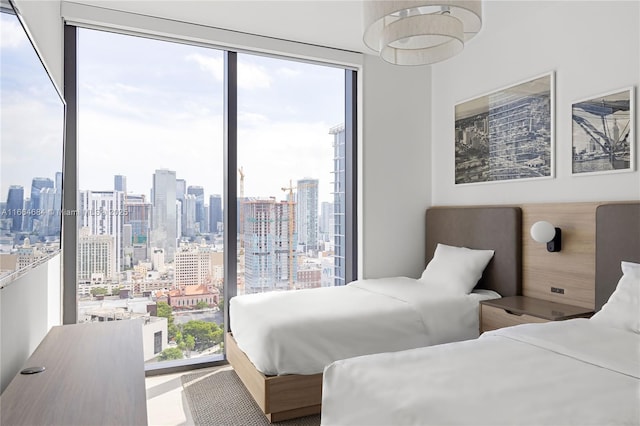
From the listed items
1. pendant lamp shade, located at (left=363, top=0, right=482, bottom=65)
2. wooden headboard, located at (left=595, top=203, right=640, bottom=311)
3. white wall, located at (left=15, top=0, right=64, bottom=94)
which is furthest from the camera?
wooden headboard, located at (left=595, top=203, right=640, bottom=311)

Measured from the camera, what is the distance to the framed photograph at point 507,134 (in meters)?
3.18

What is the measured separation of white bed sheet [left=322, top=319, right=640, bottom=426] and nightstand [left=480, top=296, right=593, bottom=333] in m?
0.56

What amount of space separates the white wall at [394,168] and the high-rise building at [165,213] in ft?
5.39

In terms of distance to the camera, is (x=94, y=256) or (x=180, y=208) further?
(x=180, y=208)

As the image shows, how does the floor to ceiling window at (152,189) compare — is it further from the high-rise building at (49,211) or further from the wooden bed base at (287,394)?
the high-rise building at (49,211)

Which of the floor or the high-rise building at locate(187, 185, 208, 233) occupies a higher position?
the high-rise building at locate(187, 185, 208, 233)

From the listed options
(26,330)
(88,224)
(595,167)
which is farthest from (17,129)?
(595,167)

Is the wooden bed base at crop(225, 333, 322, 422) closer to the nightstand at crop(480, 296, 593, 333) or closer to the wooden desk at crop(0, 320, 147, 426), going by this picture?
the wooden desk at crop(0, 320, 147, 426)

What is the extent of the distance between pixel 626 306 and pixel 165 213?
3038 mm

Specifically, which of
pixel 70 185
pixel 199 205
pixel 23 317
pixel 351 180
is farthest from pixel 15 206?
pixel 351 180

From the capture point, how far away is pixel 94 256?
3.24 m

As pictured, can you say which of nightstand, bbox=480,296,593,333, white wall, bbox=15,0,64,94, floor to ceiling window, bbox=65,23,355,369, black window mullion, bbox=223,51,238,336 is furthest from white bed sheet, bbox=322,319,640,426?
floor to ceiling window, bbox=65,23,355,369

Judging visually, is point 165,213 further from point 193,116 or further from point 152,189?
point 193,116

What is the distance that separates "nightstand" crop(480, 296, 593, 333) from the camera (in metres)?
2.66
